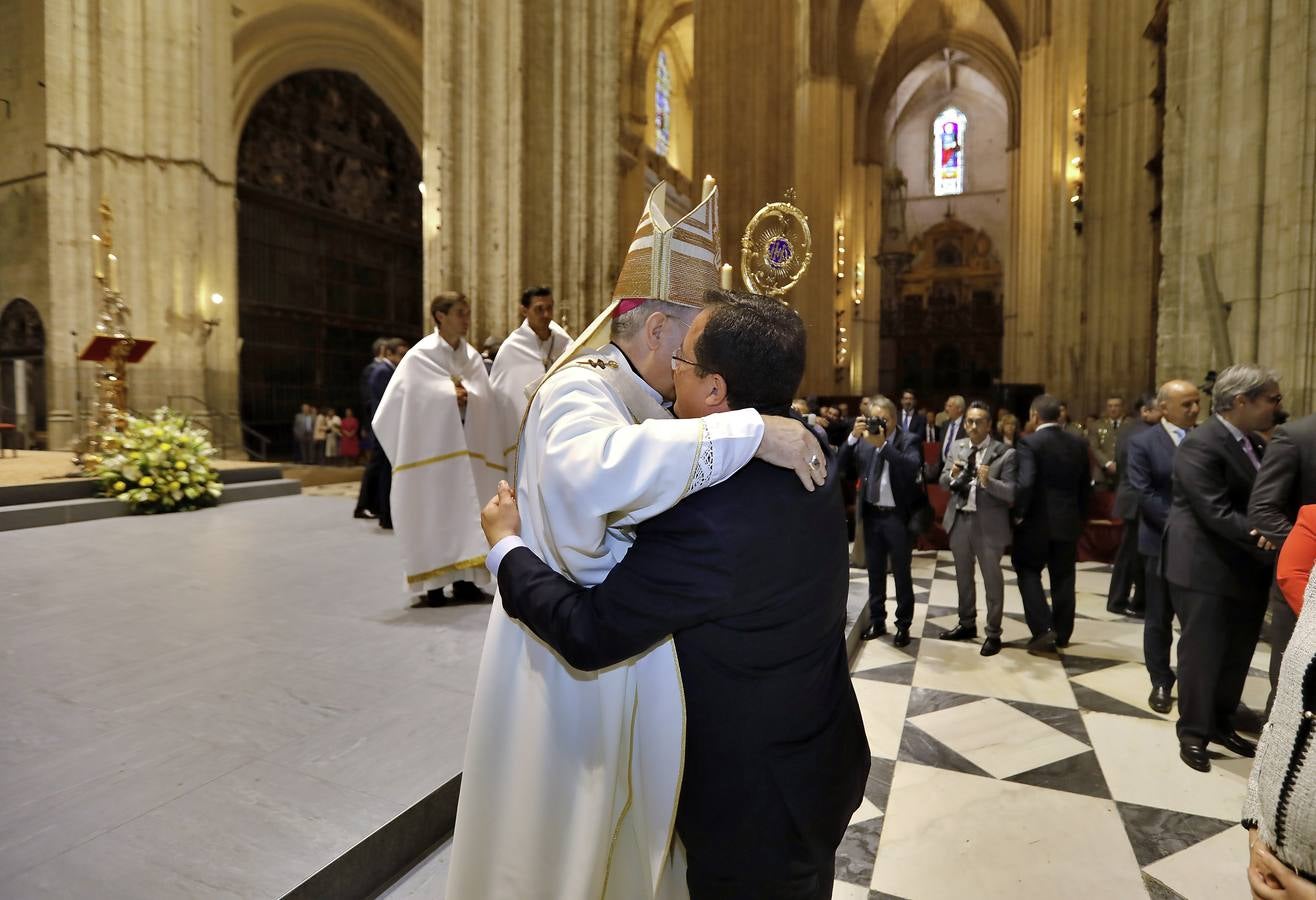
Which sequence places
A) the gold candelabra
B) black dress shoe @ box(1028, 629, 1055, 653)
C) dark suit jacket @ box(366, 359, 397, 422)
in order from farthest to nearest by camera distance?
the gold candelabra → dark suit jacket @ box(366, 359, 397, 422) → black dress shoe @ box(1028, 629, 1055, 653)

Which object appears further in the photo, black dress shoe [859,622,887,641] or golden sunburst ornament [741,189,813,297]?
golden sunburst ornament [741,189,813,297]

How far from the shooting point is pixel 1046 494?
503cm

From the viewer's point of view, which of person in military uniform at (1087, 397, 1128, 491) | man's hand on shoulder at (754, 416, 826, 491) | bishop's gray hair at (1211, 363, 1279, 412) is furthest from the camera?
person in military uniform at (1087, 397, 1128, 491)

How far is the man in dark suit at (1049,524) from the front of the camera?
4.96 m

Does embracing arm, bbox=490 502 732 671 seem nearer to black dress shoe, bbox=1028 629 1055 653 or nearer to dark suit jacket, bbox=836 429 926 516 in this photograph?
dark suit jacket, bbox=836 429 926 516

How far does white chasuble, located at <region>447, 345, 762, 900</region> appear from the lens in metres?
1.40

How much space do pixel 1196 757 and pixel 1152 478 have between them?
1860 mm

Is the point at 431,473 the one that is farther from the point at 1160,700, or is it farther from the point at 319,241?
the point at 319,241

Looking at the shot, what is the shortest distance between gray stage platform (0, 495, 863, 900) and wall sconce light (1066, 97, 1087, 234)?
12.9m

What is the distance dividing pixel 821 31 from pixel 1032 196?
715 cm

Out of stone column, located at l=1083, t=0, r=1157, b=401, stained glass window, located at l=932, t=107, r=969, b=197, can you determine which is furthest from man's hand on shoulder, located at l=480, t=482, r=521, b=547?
stained glass window, located at l=932, t=107, r=969, b=197

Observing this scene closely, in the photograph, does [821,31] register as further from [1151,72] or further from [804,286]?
[1151,72]

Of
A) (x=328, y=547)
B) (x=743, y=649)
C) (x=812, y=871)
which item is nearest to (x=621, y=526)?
(x=743, y=649)

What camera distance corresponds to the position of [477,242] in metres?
9.15
